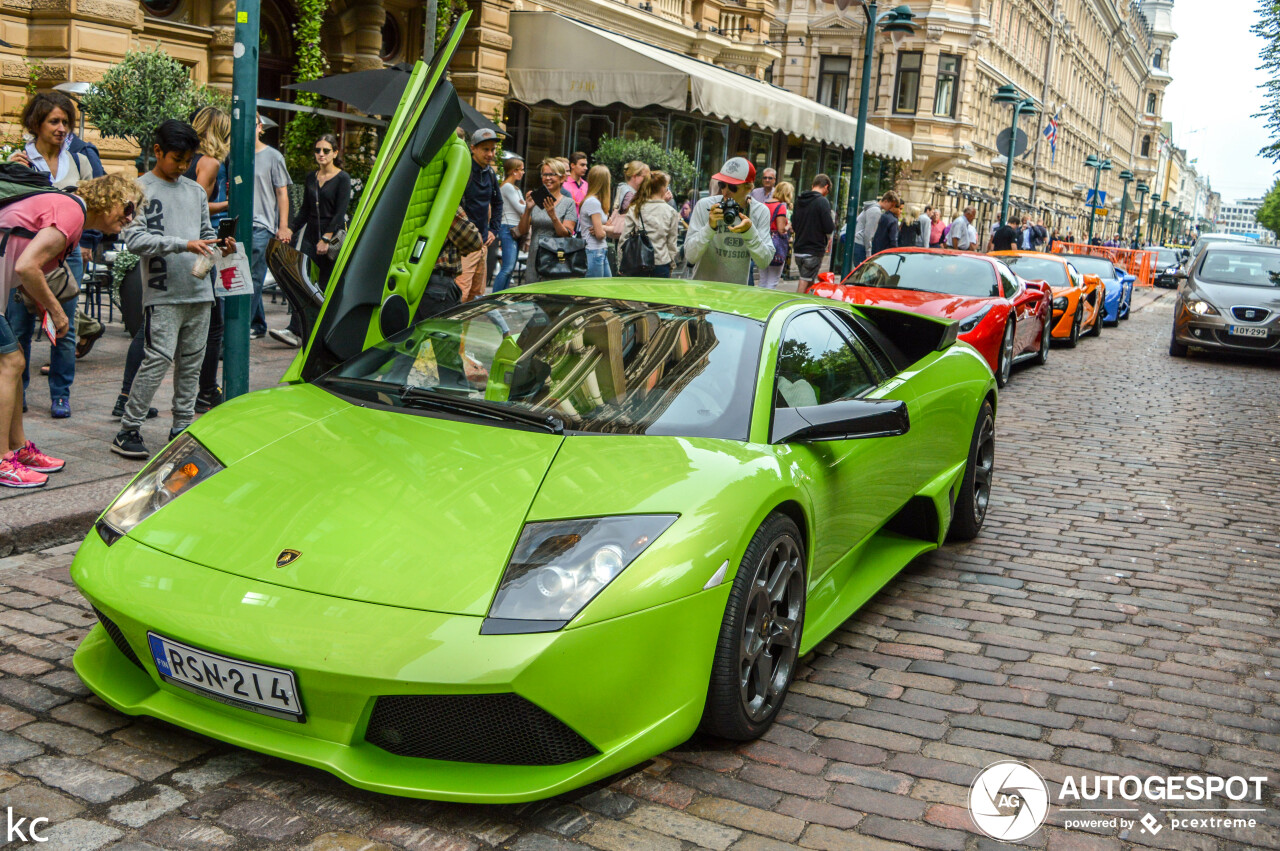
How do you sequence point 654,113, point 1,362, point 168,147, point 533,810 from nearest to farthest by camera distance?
point 533,810, point 1,362, point 168,147, point 654,113

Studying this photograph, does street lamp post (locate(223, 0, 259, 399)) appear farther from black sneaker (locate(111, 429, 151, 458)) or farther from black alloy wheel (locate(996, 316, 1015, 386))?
black alloy wheel (locate(996, 316, 1015, 386))

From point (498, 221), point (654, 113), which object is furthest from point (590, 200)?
point (654, 113)

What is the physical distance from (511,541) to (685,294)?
1684 millimetres

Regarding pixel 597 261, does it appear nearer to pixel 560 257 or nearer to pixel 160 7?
pixel 560 257

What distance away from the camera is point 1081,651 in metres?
4.43

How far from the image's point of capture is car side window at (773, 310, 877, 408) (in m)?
3.94

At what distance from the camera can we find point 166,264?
606 cm

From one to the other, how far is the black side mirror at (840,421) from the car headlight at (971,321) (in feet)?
23.0

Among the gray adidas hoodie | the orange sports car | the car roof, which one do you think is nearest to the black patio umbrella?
the gray adidas hoodie

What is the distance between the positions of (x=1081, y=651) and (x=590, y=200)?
7145 millimetres

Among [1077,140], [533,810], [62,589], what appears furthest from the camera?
[1077,140]

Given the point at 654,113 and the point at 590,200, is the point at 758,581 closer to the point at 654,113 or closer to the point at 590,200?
the point at 590,200

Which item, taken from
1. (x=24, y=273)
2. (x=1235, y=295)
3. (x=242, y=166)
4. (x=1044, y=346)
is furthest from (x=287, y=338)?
(x=1235, y=295)

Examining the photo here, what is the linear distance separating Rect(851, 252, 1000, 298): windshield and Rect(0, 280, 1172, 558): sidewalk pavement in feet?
19.2
